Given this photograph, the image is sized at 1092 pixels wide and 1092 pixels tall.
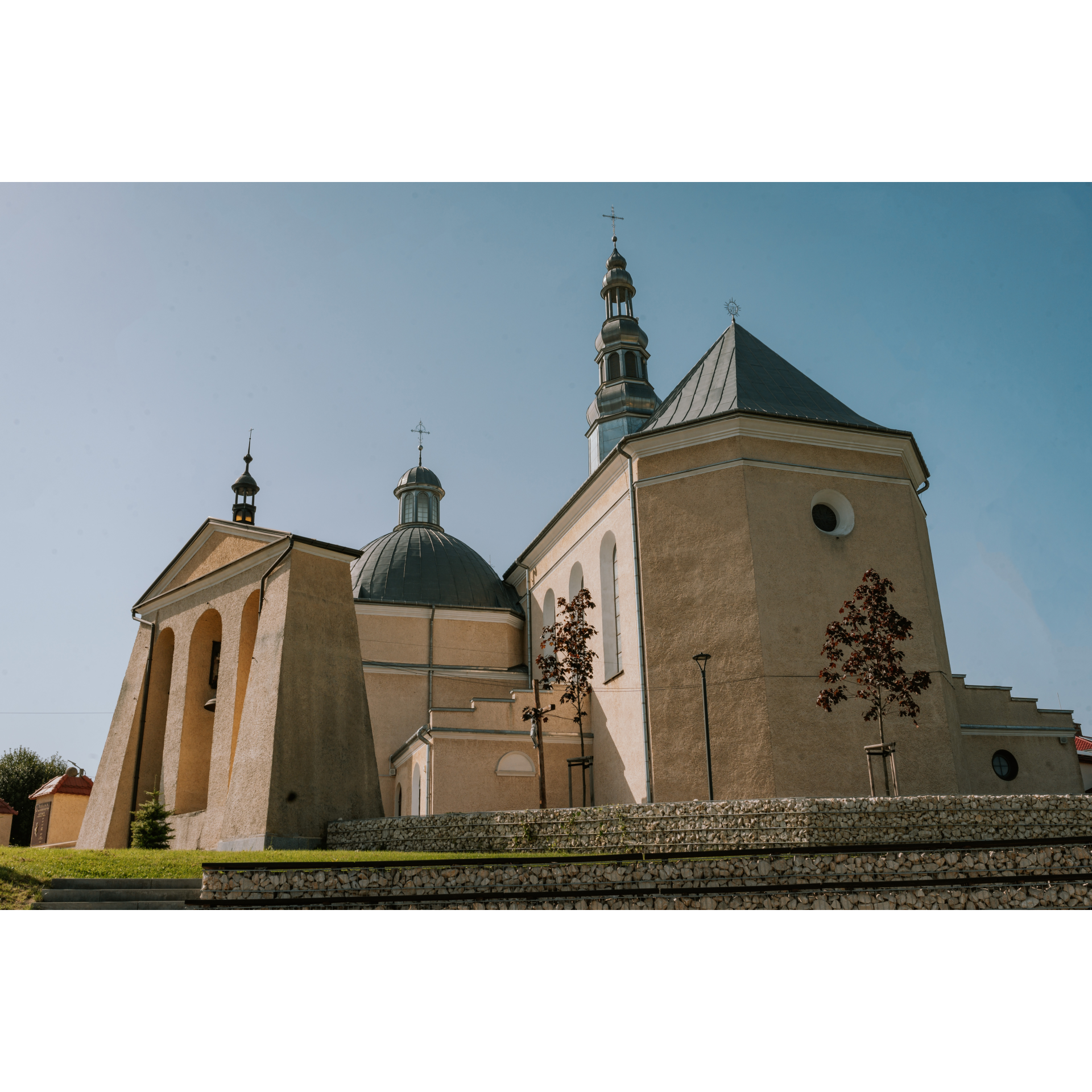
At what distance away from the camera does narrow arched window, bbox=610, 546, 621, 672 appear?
72.5 ft

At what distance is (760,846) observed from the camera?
13070 millimetres

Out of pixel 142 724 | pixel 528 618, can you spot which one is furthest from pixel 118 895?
pixel 528 618

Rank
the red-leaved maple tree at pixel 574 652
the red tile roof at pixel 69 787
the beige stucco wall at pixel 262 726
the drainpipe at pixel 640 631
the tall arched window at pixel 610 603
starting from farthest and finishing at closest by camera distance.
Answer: the red tile roof at pixel 69 787 < the tall arched window at pixel 610 603 < the red-leaved maple tree at pixel 574 652 < the drainpipe at pixel 640 631 < the beige stucco wall at pixel 262 726

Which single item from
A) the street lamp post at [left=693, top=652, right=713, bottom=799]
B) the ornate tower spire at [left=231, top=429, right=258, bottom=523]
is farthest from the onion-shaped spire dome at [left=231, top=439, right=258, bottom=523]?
the street lamp post at [left=693, top=652, right=713, bottom=799]

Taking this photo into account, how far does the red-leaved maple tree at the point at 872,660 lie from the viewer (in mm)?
17031

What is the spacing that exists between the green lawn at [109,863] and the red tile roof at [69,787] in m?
16.2

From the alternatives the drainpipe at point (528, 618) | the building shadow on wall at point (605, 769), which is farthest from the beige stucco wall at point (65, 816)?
the building shadow on wall at point (605, 769)

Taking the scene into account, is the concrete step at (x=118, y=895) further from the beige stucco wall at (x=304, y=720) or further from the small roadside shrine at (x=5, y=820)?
the small roadside shrine at (x=5, y=820)

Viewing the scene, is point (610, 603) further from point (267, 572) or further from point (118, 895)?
point (118, 895)

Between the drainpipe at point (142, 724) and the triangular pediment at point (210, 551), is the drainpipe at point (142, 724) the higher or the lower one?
the lower one

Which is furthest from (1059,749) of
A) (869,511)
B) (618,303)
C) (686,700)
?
(618,303)

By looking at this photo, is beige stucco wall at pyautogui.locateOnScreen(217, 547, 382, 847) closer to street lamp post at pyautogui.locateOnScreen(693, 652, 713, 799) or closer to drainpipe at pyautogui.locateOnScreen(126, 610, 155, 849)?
drainpipe at pyautogui.locateOnScreen(126, 610, 155, 849)

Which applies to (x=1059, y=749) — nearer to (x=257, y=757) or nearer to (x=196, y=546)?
(x=257, y=757)

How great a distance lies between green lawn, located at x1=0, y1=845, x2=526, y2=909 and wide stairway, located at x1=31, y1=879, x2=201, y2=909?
19 cm
